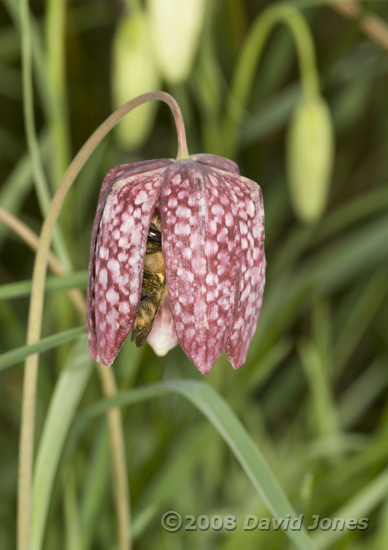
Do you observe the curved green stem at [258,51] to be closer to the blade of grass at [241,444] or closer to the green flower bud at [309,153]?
the green flower bud at [309,153]

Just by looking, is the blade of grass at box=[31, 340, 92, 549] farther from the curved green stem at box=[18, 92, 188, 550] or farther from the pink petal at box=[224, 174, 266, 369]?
the pink petal at box=[224, 174, 266, 369]

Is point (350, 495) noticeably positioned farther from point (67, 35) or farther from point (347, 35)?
point (67, 35)

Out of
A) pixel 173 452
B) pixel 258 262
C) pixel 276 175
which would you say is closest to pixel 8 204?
pixel 173 452

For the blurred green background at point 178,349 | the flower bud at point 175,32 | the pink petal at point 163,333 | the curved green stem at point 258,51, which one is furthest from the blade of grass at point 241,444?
the curved green stem at point 258,51

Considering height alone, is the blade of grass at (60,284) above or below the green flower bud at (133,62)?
below

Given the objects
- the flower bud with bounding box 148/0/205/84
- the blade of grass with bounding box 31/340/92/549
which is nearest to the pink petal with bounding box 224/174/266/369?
the blade of grass with bounding box 31/340/92/549

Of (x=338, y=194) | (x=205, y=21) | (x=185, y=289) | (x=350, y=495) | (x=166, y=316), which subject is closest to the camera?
(x=185, y=289)
